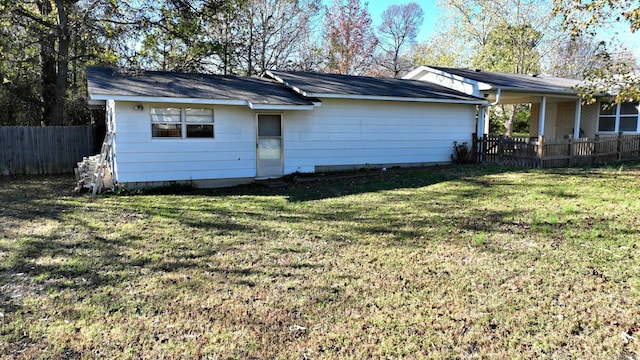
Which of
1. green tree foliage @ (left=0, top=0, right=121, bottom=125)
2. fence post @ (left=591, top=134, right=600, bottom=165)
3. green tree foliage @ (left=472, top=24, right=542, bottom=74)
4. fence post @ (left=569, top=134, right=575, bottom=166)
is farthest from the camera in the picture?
green tree foliage @ (left=472, top=24, right=542, bottom=74)

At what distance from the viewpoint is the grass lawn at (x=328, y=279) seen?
125 inches

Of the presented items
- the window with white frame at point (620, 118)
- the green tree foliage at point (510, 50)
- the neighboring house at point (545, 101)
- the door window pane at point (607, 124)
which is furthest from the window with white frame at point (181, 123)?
the green tree foliage at point (510, 50)

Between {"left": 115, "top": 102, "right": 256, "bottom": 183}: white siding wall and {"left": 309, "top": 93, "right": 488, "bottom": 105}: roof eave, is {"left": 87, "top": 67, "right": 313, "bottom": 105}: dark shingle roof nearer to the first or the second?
{"left": 115, "top": 102, "right": 256, "bottom": 183}: white siding wall

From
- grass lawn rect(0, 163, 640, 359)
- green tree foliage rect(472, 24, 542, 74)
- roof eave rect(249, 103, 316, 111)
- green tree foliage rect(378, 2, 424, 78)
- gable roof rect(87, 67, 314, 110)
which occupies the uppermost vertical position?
green tree foliage rect(378, 2, 424, 78)

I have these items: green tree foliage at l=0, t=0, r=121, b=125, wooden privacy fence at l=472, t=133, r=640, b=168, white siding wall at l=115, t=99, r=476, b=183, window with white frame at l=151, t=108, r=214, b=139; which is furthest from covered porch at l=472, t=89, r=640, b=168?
green tree foliage at l=0, t=0, r=121, b=125

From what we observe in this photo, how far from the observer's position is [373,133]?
13016mm

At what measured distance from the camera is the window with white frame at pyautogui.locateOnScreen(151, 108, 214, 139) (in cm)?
1011

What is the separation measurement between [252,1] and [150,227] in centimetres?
2064

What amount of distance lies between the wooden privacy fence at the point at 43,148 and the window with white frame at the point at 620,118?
20254 millimetres

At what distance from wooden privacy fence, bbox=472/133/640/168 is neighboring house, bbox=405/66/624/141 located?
119 centimetres

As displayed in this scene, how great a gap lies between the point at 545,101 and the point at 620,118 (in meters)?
3.61

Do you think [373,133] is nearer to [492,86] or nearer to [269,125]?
[269,125]

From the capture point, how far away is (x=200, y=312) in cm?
370

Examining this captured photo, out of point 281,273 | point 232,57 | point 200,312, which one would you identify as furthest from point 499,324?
point 232,57
